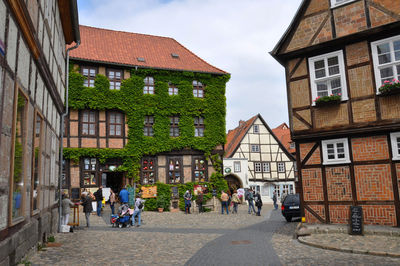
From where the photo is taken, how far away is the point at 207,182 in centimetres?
2619

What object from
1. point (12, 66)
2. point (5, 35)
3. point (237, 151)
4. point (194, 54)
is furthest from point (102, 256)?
point (237, 151)

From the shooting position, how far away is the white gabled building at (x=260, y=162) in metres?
35.4

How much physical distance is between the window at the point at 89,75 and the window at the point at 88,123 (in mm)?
1933

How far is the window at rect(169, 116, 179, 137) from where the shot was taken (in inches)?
1026

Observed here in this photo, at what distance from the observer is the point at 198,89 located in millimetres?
27312

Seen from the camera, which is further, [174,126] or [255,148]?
[255,148]

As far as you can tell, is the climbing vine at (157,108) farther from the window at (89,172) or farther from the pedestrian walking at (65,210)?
the pedestrian walking at (65,210)

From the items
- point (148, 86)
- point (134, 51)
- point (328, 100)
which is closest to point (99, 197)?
point (148, 86)

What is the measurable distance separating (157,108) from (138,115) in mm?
1566

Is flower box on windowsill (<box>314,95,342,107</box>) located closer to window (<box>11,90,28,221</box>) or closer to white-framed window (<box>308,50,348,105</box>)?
white-framed window (<box>308,50,348,105</box>)

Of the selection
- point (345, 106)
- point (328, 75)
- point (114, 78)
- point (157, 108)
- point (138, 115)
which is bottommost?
point (345, 106)

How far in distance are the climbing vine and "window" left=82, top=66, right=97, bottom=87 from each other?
36cm

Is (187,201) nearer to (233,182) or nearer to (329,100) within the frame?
(233,182)

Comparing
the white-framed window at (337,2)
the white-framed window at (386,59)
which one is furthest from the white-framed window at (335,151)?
the white-framed window at (337,2)
